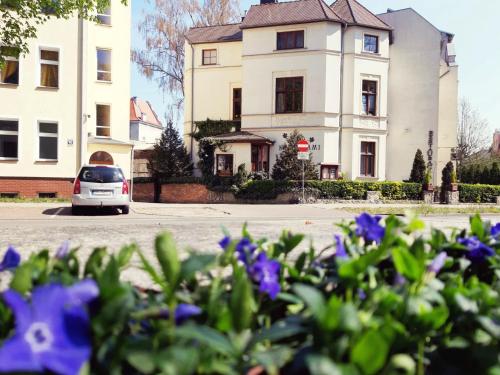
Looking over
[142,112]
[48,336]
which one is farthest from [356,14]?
[142,112]

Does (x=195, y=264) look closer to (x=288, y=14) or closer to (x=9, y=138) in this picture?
(x=9, y=138)

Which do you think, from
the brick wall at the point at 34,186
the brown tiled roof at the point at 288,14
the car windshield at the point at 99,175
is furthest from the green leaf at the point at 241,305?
the brown tiled roof at the point at 288,14

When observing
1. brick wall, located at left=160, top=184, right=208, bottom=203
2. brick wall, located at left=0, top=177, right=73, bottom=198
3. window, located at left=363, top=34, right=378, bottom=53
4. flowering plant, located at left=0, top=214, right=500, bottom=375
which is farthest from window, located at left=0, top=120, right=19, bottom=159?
flowering plant, located at left=0, top=214, right=500, bottom=375

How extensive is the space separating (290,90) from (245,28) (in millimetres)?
4978

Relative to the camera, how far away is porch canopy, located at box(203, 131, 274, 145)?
28688 millimetres

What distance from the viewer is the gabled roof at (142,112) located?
189 ft

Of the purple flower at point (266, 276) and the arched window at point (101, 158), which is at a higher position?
the arched window at point (101, 158)

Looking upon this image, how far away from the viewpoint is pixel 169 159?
30.5 metres

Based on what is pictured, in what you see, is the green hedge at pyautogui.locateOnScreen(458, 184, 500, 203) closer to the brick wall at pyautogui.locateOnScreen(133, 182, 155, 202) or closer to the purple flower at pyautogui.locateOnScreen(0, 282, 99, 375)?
the brick wall at pyautogui.locateOnScreen(133, 182, 155, 202)

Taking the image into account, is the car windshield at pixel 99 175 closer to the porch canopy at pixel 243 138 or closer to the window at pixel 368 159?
the porch canopy at pixel 243 138

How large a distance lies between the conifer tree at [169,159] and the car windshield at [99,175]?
14612 millimetres

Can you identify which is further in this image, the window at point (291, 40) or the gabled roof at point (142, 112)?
the gabled roof at point (142, 112)

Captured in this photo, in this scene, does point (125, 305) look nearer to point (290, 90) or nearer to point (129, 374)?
point (129, 374)

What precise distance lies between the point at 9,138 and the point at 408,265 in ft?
85.3
